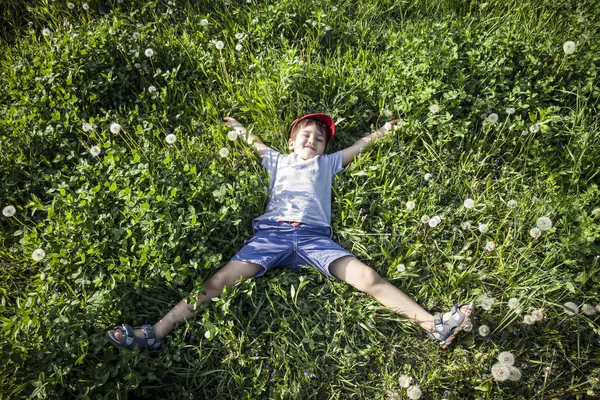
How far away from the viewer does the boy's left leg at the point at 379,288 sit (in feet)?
7.81

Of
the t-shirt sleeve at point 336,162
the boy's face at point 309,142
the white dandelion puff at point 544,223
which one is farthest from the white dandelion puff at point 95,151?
the white dandelion puff at point 544,223

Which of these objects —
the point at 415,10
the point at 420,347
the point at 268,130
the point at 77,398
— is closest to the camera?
the point at 77,398

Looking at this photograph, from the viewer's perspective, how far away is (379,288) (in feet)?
8.02

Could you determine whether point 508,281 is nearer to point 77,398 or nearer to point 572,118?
point 572,118

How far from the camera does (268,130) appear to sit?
3.26m

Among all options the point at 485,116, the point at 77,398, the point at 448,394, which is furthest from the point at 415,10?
the point at 77,398

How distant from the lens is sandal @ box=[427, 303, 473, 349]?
88.0 inches

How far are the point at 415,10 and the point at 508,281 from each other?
2933 mm

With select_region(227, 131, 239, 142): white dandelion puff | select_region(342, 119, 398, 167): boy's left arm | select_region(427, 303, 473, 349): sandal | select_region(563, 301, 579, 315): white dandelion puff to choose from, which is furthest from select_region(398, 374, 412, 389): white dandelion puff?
select_region(227, 131, 239, 142): white dandelion puff

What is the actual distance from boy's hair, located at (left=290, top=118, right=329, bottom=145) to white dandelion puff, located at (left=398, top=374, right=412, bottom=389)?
1811mm

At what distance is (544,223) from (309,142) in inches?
66.4

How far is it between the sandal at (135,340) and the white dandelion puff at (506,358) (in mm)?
1948

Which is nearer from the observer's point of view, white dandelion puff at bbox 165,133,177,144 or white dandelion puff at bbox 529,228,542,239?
white dandelion puff at bbox 529,228,542,239

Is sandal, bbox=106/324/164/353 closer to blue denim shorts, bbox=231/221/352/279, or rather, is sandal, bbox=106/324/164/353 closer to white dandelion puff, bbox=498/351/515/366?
blue denim shorts, bbox=231/221/352/279
